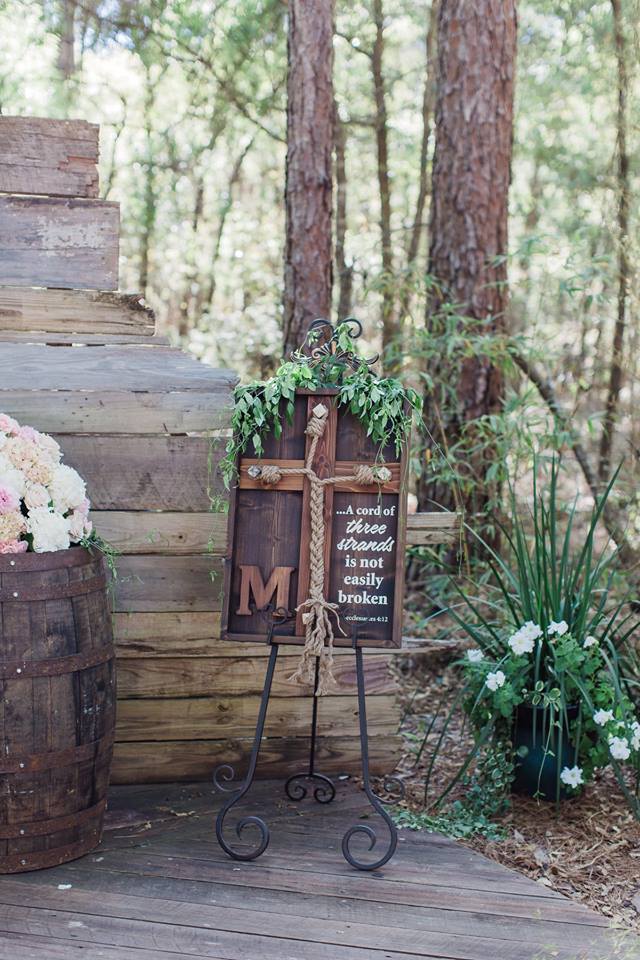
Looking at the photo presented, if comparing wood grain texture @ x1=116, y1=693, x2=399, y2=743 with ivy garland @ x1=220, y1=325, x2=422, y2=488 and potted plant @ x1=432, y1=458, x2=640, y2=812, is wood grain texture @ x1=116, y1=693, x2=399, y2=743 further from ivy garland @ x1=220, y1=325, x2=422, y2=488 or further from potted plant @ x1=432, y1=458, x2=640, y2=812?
ivy garland @ x1=220, y1=325, x2=422, y2=488

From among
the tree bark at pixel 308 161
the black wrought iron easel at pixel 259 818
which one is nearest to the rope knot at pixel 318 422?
the black wrought iron easel at pixel 259 818

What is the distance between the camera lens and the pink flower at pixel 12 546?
2566 mm

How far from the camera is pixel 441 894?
256cm

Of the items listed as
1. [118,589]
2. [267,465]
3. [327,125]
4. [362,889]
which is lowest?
[362,889]

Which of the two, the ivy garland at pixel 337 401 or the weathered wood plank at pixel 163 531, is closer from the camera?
the ivy garland at pixel 337 401

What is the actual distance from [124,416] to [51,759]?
1.10m

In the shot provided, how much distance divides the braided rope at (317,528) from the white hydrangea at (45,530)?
557mm

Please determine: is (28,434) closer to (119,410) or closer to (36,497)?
(36,497)

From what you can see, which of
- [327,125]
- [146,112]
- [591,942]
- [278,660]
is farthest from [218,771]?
[146,112]

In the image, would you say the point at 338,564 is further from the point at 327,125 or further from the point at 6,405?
the point at 327,125

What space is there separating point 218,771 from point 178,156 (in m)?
6.94

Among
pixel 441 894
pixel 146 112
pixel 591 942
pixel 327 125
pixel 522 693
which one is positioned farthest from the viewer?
pixel 146 112

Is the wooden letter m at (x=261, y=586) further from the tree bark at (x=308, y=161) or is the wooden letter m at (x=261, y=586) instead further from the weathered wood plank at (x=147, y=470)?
the tree bark at (x=308, y=161)

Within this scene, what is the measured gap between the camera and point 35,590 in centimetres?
256
